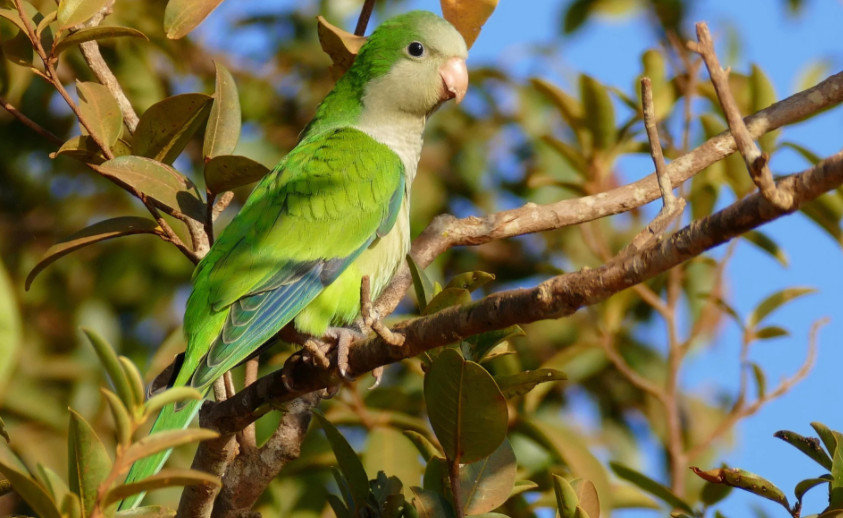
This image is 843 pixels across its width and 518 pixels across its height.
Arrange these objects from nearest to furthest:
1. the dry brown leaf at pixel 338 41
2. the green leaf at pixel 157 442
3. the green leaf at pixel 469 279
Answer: the green leaf at pixel 157 442, the green leaf at pixel 469 279, the dry brown leaf at pixel 338 41

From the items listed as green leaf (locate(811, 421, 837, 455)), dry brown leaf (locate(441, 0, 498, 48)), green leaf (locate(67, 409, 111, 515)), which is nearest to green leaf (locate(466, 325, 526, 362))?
green leaf (locate(811, 421, 837, 455))

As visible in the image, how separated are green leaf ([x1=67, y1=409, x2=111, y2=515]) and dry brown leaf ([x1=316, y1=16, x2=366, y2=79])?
1371mm

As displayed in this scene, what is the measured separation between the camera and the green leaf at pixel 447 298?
172 cm

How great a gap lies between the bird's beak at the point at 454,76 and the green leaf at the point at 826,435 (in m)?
1.78

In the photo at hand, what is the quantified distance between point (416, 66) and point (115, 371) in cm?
201

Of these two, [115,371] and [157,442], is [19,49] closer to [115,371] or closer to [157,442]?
[115,371]

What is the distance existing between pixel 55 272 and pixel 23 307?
19 centimetres

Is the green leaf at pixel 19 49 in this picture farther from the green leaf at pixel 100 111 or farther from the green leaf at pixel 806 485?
the green leaf at pixel 806 485

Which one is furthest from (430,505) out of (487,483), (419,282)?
(419,282)

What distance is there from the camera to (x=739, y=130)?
1254 mm

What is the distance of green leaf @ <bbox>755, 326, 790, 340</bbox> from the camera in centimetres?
302

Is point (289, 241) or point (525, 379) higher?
point (289, 241)

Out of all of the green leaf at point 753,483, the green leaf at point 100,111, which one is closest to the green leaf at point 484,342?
the green leaf at point 753,483

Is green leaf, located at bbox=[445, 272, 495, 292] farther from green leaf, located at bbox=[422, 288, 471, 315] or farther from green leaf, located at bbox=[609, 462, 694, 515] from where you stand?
green leaf, located at bbox=[609, 462, 694, 515]
